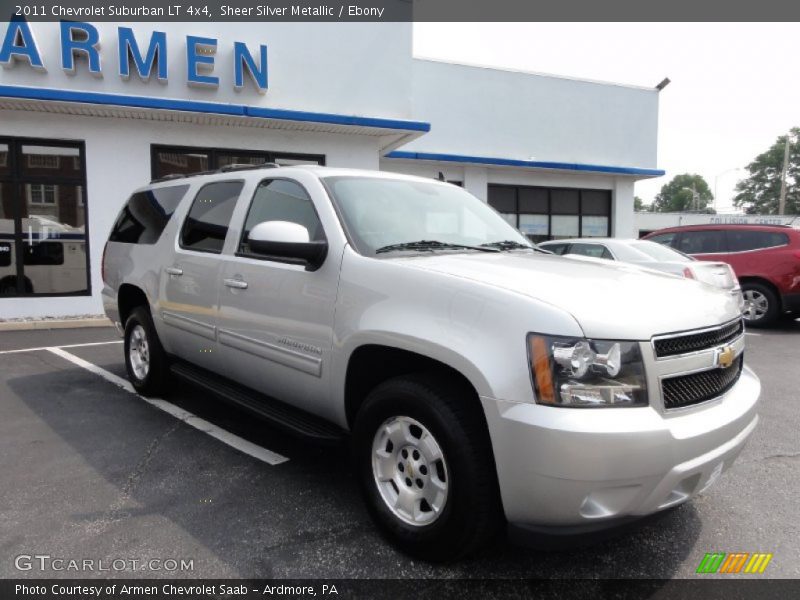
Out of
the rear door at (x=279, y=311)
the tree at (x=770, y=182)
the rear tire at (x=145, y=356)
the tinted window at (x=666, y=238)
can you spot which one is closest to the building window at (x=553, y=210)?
the tinted window at (x=666, y=238)

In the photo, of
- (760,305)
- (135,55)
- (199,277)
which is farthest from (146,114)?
(760,305)

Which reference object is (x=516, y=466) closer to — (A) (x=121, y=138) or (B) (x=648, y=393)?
(B) (x=648, y=393)

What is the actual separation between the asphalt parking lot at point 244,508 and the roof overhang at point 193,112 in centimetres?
629

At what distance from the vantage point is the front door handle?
12.2 feet

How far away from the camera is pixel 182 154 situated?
11.1m

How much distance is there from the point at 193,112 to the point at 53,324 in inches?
168

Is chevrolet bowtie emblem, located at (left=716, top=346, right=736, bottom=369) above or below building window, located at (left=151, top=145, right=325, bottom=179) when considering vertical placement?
below

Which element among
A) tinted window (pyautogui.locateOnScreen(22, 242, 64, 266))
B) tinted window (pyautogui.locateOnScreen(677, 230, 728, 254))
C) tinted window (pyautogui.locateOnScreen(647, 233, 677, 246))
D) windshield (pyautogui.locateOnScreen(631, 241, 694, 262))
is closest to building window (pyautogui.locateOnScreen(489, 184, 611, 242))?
tinted window (pyautogui.locateOnScreen(647, 233, 677, 246))

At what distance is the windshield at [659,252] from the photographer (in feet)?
28.3

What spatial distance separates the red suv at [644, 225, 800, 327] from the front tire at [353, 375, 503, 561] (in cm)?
927

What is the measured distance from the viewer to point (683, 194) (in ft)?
393

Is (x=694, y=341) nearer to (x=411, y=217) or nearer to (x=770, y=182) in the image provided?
(x=411, y=217)

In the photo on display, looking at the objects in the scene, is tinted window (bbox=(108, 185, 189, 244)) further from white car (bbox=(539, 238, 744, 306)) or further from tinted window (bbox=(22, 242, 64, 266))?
tinted window (bbox=(22, 242, 64, 266))

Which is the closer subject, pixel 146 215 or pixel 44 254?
pixel 146 215
